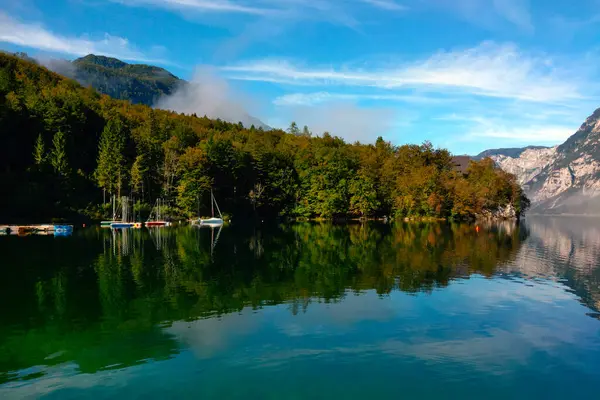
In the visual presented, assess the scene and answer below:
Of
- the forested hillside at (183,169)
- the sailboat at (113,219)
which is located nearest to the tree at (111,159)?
the forested hillside at (183,169)

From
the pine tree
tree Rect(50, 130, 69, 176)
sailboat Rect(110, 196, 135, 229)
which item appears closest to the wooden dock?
sailboat Rect(110, 196, 135, 229)

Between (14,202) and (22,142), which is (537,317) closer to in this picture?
(14,202)

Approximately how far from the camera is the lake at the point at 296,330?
43.6 feet

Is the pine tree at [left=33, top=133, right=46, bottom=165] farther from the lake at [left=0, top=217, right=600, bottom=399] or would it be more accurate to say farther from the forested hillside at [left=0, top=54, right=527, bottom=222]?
the lake at [left=0, top=217, right=600, bottom=399]

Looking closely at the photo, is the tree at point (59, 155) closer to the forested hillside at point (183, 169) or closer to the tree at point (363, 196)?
the forested hillside at point (183, 169)

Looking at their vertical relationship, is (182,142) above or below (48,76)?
below

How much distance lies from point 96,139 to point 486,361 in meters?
104

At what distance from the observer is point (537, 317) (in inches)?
829

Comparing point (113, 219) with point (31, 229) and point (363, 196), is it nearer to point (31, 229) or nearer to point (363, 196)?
point (31, 229)

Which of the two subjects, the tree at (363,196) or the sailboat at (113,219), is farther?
the tree at (363,196)

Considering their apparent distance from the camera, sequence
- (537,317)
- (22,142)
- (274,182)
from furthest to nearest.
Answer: (274,182), (22,142), (537,317)

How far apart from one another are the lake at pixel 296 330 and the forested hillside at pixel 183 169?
193ft

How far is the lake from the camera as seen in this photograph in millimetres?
13281

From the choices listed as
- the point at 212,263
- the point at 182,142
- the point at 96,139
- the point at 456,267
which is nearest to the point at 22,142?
the point at 96,139
